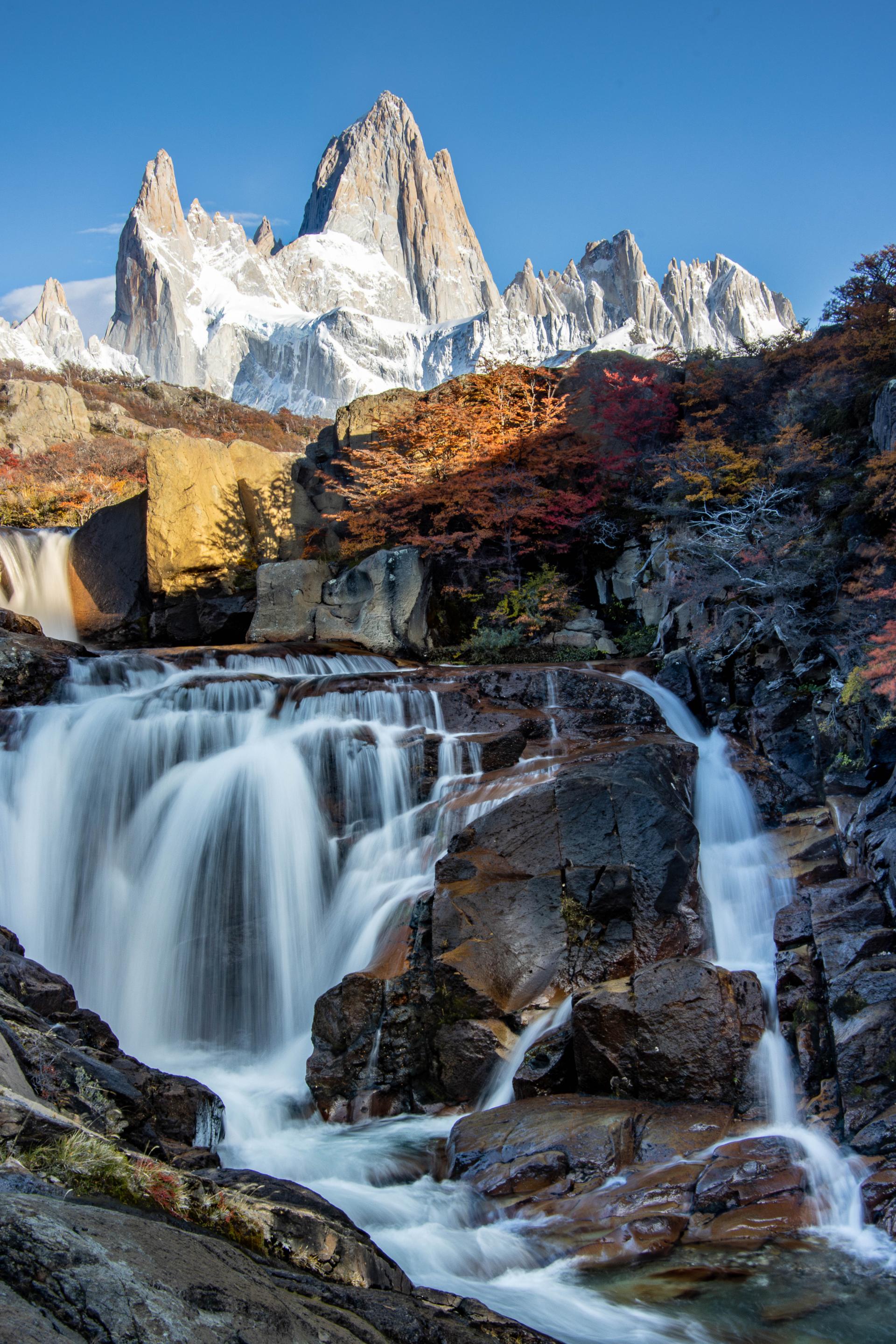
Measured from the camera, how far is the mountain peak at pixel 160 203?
12469 centimetres

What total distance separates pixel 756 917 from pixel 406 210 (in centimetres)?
13559

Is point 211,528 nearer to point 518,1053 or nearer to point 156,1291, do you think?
point 518,1053

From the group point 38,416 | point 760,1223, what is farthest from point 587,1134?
point 38,416

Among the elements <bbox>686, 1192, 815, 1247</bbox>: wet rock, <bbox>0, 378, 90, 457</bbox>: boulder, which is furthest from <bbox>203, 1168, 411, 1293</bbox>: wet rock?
<bbox>0, 378, 90, 457</bbox>: boulder

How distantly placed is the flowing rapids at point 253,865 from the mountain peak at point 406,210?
116260 millimetres

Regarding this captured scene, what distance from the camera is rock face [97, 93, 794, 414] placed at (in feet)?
335

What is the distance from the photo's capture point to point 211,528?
21453 mm

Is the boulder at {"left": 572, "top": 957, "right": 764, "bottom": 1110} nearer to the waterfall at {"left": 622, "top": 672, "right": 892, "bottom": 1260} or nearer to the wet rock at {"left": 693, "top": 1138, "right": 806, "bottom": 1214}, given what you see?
the waterfall at {"left": 622, "top": 672, "right": 892, "bottom": 1260}

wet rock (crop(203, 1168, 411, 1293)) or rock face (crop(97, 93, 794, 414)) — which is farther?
rock face (crop(97, 93, 794, 414))

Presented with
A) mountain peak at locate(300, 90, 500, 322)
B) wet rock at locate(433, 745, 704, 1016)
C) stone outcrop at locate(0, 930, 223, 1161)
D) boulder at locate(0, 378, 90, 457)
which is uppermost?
mountain peak at locate(300, 90, 500, 322)

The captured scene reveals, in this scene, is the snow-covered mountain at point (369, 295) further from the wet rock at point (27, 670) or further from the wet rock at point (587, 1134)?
the wet rock at point (587, 1134)

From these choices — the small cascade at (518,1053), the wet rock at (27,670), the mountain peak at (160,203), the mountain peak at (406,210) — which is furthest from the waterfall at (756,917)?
the mountain peak at (160,203)

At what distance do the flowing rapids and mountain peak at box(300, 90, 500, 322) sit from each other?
11626cm

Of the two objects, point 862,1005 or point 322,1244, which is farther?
point 862,1005
